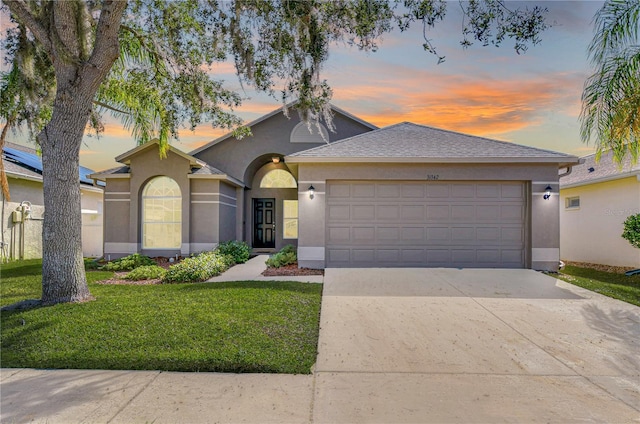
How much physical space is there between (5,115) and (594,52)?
15828 millimetres

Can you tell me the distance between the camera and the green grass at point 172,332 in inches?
167

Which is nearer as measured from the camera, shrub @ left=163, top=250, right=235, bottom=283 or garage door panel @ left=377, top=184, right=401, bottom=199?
shrub @ left=163, top=250, right=235, bottom=283

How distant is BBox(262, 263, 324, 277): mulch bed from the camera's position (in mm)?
9836

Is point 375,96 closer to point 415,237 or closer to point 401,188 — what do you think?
point 401,188

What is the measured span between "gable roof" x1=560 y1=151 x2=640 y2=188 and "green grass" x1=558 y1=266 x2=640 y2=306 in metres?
2.97

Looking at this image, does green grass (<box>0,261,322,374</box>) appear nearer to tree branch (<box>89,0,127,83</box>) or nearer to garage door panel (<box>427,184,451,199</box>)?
tree branch (<box>89,0,127,83</box>)

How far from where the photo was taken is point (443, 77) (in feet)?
32.9

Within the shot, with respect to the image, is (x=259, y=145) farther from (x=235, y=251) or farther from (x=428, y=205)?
(x=428, y=205)

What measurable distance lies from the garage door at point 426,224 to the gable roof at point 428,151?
29.7 inches

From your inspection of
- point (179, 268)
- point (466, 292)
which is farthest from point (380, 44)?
point (179, 268)

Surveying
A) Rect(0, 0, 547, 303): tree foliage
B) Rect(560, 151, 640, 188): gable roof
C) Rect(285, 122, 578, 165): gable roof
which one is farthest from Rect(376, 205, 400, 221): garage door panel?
Rect(560, 151, 640, 188): gable roof

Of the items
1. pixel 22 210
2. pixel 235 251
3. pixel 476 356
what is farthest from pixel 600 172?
pixel 22 210

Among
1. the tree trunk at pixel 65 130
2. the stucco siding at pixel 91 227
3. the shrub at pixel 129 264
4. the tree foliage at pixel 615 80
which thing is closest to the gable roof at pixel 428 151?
the tree foliage at pixel 615 80

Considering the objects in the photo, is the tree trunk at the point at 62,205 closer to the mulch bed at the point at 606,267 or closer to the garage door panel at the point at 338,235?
the garage door panel at the point at 338,235
